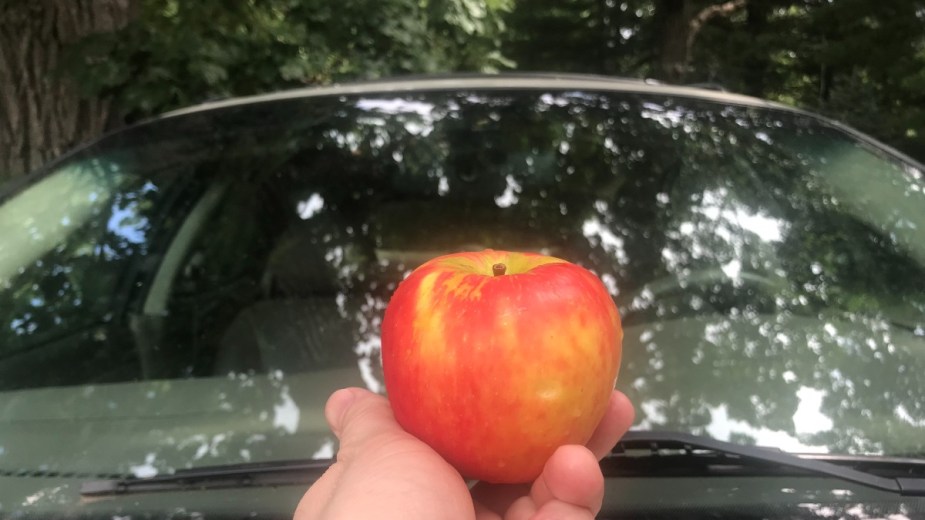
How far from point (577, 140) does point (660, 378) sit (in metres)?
0.94

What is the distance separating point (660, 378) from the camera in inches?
64.7

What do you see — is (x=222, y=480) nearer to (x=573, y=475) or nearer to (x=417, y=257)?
(x=573, y=475)

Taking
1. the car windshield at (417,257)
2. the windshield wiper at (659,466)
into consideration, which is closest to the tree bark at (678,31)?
the car windshield at (417,257)

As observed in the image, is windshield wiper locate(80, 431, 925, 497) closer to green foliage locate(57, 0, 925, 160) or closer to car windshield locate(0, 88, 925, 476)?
car windshield locate(0, 88, 925, 476)

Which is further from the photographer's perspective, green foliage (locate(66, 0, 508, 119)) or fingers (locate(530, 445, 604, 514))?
green foliage (locate(66, 0, 508, 119))

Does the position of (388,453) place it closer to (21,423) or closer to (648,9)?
(21,423)

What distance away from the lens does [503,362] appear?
3.07 ft

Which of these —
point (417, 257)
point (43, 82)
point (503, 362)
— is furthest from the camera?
point (43, 82)

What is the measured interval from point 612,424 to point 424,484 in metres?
0.34

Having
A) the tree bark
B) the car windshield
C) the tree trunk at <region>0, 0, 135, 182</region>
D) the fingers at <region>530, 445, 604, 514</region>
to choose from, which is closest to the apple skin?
the fingers at <region>530, 445, 604, 514</region>

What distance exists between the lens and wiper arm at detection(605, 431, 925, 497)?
50.7 inches

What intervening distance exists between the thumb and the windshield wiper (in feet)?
0.38

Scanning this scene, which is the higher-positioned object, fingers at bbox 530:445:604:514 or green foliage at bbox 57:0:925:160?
fingers at bbox 530:445:604:514

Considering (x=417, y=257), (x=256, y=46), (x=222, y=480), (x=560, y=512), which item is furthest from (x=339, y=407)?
(x=256, y=46)
